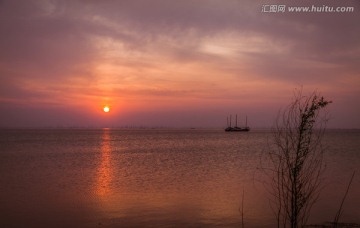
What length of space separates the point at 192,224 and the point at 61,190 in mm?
12256

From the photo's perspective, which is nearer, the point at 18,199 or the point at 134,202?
the point at 134,202

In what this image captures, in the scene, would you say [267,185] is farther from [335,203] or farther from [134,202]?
[134,202]

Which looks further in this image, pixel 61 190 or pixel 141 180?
pixel 141 180

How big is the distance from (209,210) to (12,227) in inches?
343

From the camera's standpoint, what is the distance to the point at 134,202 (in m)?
19.5

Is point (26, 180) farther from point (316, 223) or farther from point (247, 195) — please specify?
point (316, 223)

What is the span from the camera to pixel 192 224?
15.3m

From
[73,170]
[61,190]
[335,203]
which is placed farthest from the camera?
[73,170]

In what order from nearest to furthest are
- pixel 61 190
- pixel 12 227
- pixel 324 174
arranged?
pixel 12 227 → pixel 61 190 → pixel 324 174

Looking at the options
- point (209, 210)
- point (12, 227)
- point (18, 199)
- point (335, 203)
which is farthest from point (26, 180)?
point (335, 203)

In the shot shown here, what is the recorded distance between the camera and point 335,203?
19.1 meters

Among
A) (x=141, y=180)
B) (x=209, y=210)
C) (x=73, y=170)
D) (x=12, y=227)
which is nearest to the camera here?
(x=12, y=227)

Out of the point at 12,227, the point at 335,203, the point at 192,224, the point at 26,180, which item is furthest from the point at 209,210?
the point at 26,180

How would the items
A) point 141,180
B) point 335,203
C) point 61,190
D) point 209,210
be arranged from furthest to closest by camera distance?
point 141,180
point 61,190
point 335,203
point 209,210
